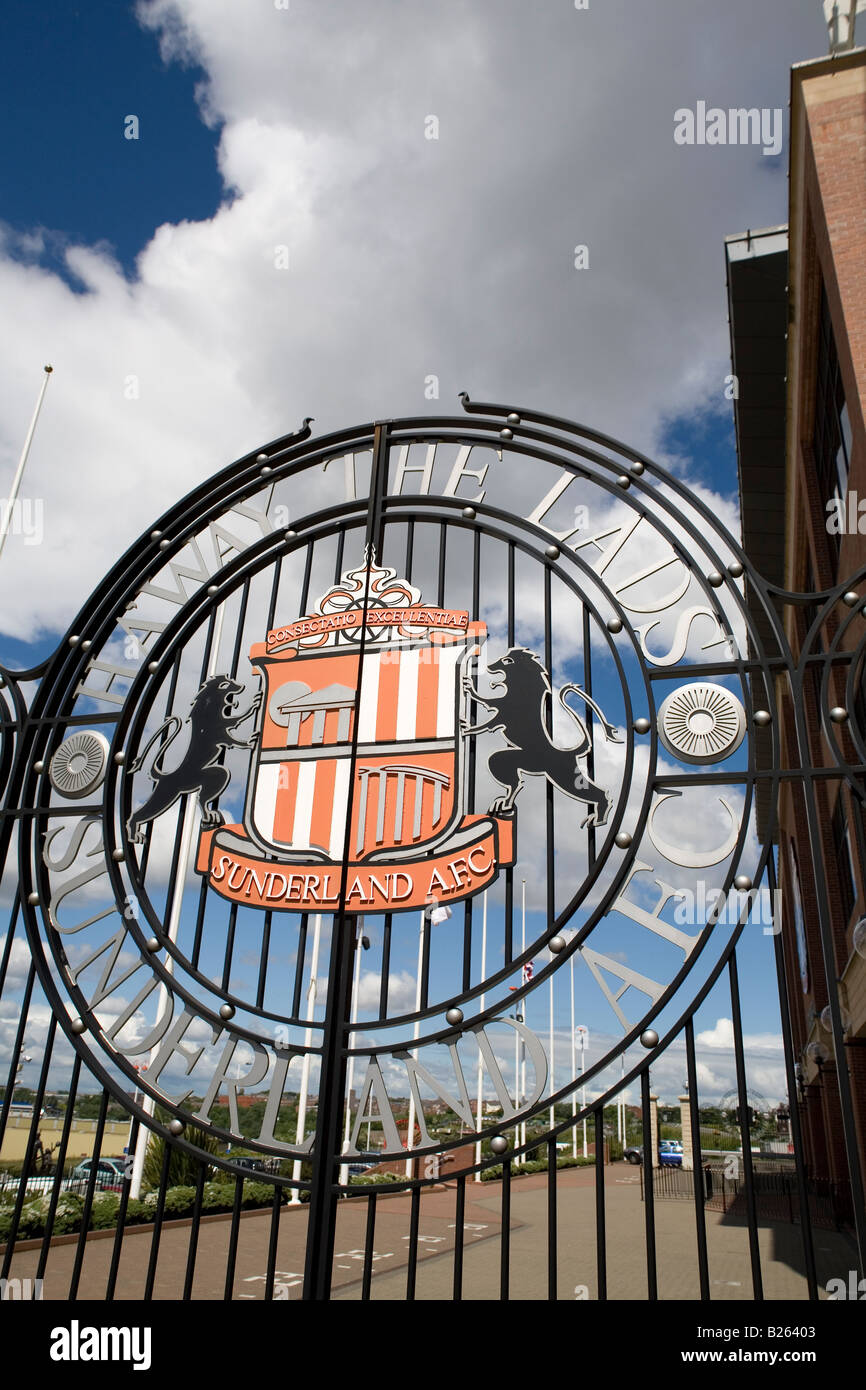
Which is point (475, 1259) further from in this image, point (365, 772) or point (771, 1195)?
point (771, 1195)

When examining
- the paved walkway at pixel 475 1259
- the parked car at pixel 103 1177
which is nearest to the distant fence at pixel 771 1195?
the paved walkway at pixel 475 1259

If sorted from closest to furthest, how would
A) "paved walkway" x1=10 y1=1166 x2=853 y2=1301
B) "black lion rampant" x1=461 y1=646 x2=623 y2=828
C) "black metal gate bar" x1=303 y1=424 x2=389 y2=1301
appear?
"black metal gate bar" x1=303 y1=424 x2=389 y2=1301, "black lion rampant" x1=461 y1=646 x2=623 y2=828, "paved walkway" x1=10 y1=1166 x2=853 y2=1301

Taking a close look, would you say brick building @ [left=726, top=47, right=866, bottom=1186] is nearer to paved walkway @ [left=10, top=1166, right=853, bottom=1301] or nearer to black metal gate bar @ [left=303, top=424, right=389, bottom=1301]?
black metal gate bar @ [left=303, top=424, right=389, bottom=1301]

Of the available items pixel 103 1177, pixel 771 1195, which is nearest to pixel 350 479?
pixel 103 1177

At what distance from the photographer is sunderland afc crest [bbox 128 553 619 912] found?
3.68 meters

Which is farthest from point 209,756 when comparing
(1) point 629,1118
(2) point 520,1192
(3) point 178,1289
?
(1) point 629,1118

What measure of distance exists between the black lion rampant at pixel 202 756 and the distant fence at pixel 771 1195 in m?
11.1

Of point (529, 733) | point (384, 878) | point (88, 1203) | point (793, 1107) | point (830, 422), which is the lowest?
point (88, 1203)

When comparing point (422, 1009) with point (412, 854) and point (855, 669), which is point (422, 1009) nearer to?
point (412, 854)

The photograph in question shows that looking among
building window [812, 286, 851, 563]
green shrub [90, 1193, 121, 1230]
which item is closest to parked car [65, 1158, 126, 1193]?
green shrub [90, 1193, 121, 1230]

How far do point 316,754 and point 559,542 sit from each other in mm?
1494

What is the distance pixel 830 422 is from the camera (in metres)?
8.93

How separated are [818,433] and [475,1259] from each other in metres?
10.7

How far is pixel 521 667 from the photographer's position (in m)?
3.94
